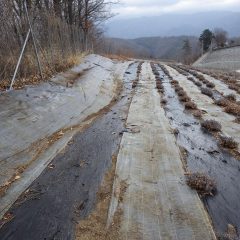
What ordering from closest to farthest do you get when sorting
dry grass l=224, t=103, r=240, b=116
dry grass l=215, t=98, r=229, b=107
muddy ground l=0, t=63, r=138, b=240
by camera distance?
muddy ground l=0, t=63, r=138, b=240
dry grass l=224, t=103, r=240, b=116
dry grass l=215, t=98, r=229, b=107

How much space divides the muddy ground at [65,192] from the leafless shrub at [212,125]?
1.59 m

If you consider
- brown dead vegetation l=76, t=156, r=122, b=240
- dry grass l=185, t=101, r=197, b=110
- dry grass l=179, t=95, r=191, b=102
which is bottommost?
dry grass l=179, t=95, r=191, b=102

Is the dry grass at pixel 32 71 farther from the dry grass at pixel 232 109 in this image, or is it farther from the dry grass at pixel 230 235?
the dry grass at pixel 230 235

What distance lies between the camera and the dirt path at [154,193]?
10.5 feet

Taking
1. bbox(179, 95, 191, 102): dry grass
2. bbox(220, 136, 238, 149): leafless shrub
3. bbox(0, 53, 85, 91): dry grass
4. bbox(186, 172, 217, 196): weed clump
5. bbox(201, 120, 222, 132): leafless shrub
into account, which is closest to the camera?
bbox(186, 172, 217, 196): weed clump

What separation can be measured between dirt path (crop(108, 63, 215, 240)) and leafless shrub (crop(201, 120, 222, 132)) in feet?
2.36

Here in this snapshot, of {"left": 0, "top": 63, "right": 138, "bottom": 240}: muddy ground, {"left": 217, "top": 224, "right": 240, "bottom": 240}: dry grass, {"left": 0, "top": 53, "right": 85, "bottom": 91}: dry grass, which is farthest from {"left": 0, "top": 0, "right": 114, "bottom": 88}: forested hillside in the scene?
{"left": 217, "top": 224, "right": 240, "bottom": 240}: dry grass

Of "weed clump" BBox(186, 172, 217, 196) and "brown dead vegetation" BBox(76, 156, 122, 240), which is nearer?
"brown dead vegetation" BBox(76, 156, 122, 240)

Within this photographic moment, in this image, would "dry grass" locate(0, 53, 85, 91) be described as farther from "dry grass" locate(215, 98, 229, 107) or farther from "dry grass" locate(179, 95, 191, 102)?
"dry grass" locate(215, 98, 229, 107)

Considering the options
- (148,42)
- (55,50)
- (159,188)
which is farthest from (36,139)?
(148,42)

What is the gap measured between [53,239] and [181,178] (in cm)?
179

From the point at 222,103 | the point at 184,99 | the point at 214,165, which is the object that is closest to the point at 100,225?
the point at 214,165

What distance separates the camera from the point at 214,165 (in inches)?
184

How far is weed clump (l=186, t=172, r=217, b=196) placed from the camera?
3.88 meters
